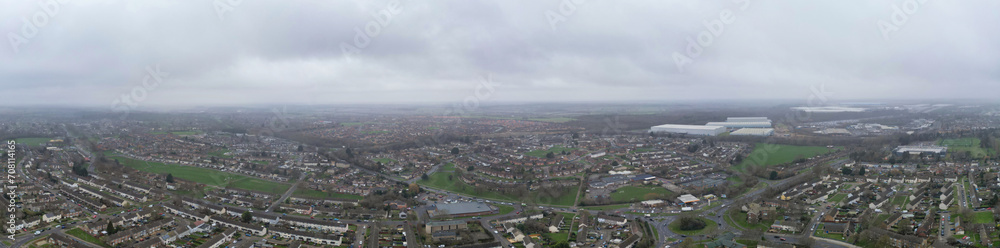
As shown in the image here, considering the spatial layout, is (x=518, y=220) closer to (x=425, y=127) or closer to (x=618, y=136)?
(x=618, y=136)

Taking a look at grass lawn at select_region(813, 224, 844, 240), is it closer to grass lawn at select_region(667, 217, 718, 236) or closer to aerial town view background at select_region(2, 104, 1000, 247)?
aerial town view background at select_region(2, 104, 1000, 247)

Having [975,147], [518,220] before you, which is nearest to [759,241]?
[518,220]

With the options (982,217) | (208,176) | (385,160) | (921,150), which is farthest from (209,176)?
(921,150)

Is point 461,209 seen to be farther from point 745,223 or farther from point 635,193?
point 745,223

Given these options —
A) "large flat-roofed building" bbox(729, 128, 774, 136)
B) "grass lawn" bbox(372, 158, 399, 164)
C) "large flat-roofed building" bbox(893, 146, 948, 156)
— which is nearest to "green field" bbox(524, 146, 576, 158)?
"grass lawn" bbox(372, 158, 399, 164)

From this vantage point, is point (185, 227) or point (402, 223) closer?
point (185, 227)
